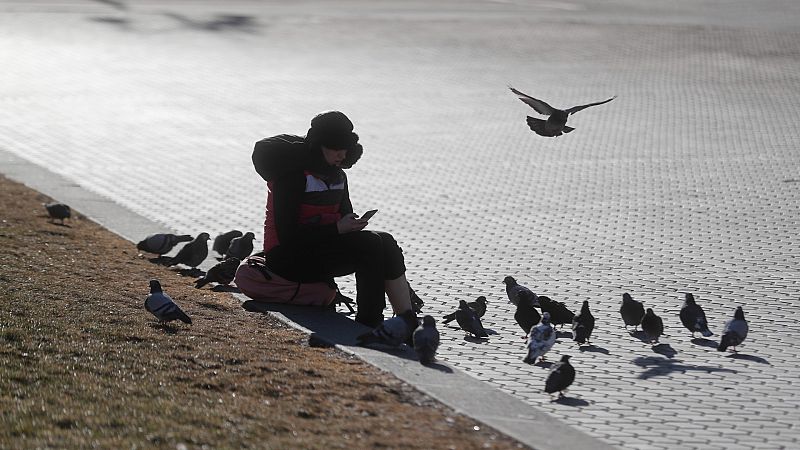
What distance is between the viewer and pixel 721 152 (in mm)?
14648

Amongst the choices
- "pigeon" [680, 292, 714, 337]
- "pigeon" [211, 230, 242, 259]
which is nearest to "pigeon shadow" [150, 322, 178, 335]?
"pigeon" [211, 230, 242, 259]

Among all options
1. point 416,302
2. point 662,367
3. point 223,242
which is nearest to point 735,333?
point 662,367

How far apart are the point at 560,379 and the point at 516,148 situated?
31.1 ft

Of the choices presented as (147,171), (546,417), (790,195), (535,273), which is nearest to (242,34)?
(147,171)

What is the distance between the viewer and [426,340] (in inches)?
262

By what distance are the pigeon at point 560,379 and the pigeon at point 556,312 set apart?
138 centimetres

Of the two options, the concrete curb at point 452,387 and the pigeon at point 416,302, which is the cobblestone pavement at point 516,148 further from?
the pigeon at point 416,302

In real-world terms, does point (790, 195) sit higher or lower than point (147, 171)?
higher

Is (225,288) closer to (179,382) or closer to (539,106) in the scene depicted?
(539,106)

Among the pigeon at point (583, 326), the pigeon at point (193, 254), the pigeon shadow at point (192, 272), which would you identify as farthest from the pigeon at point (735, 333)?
the pigeon at point (193, 254)

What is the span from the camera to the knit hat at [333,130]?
7.64 metres

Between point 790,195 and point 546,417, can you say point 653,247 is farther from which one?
point 546,417

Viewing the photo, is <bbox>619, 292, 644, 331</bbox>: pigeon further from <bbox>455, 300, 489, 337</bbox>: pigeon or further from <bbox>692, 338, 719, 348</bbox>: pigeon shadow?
<bbox>455, 300, 489, 337</bbox>: pigeon

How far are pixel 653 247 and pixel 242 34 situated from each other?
17.7m
